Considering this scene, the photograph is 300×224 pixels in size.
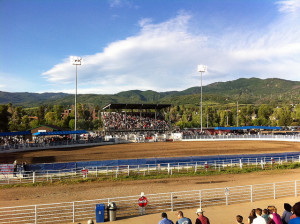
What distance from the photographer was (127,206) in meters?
14.0

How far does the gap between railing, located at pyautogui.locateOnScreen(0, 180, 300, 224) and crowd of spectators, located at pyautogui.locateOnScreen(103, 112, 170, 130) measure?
53651 millimetres

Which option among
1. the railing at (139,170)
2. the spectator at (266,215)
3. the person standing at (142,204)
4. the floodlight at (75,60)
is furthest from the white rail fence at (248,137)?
the spectator at (266,215)

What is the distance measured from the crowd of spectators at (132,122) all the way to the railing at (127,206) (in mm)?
53651

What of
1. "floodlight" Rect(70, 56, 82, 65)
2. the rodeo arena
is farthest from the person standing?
"floodlight" Rect(70, 56, 82, 65)

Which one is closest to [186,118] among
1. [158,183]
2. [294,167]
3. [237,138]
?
[237,138]

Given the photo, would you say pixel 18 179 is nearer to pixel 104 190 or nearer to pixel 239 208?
pixel 104 190

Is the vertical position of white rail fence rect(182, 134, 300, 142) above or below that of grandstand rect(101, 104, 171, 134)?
below

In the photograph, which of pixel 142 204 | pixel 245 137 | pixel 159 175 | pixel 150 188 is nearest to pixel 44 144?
pixel 159 175

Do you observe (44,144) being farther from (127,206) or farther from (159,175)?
(127,206)

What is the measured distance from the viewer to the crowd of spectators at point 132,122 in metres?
70.9

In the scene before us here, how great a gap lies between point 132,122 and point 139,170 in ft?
175

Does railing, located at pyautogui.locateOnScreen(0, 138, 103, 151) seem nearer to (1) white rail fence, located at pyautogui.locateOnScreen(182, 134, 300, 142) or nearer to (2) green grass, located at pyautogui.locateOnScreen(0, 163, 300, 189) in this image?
(2) green grass, located at pyautogui.locateOnScreen(0, 163, 300, 189)

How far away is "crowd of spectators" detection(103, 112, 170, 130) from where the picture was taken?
70950mm

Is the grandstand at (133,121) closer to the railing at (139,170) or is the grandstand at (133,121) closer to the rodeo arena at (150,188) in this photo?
the rodeo arena at (150,188)
